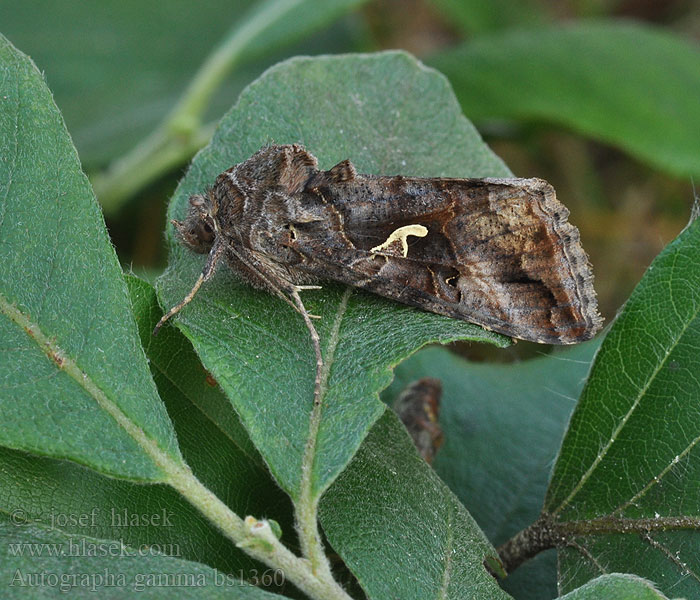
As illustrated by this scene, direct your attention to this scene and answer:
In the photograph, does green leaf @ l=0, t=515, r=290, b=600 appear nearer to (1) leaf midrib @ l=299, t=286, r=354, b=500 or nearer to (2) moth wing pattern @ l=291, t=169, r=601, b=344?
(1) leaf midrib @ l=299, t=286, r=354, b=500

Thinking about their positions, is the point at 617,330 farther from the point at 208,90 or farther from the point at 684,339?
the point at 208,90

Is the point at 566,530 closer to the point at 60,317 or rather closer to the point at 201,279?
the point at 201,279

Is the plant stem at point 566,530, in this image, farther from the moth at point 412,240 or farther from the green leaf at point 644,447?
the moth at point 412,240

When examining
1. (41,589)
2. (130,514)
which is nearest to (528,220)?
(130,514)

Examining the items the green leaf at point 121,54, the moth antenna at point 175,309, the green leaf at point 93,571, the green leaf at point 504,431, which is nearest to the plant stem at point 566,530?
the green leaf at point 504,431

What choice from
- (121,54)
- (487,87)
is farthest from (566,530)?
(121,54)

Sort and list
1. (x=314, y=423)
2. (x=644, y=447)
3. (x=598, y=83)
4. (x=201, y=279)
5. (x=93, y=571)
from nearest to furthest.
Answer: (x=93, y=571)
(x=314, y=423)
(x=644, y=447)
(x=201, y=279)
(x=598, y=83)

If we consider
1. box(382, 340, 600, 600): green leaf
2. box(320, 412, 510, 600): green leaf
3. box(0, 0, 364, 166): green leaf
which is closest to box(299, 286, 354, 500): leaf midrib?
box(320, 412, 510, 600): green leaf
